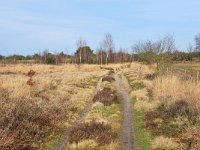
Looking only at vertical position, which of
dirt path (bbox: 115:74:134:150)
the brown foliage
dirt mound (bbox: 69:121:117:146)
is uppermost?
the brown foliage

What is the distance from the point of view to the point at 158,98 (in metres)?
21.7

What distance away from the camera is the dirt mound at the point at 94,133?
40.8 feet

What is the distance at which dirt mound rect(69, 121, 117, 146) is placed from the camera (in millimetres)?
12438

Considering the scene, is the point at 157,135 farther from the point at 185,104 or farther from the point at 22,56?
the point at 22,56

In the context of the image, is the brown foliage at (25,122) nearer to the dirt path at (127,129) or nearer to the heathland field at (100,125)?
the heathland field at (100,125)

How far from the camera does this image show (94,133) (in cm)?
1312

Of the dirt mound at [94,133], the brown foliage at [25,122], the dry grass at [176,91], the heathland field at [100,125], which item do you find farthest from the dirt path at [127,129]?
the brown foliage at [25,122]

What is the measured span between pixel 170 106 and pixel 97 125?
15.9 feet

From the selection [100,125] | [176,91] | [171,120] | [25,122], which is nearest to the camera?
[25,122]

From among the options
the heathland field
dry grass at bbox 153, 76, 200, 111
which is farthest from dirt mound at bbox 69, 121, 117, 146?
dry grass at bbox 153, 76, 200, 111

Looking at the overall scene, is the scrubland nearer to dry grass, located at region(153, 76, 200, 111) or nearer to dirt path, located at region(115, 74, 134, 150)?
dry grass, located at region(153, 76, 200, 111)

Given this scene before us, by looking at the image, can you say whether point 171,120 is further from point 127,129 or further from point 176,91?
point 176,91

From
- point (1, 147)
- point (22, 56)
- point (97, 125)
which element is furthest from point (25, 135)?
point (22, 56)

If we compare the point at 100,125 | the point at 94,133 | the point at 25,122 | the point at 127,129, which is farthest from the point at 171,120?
the point at 25,122
